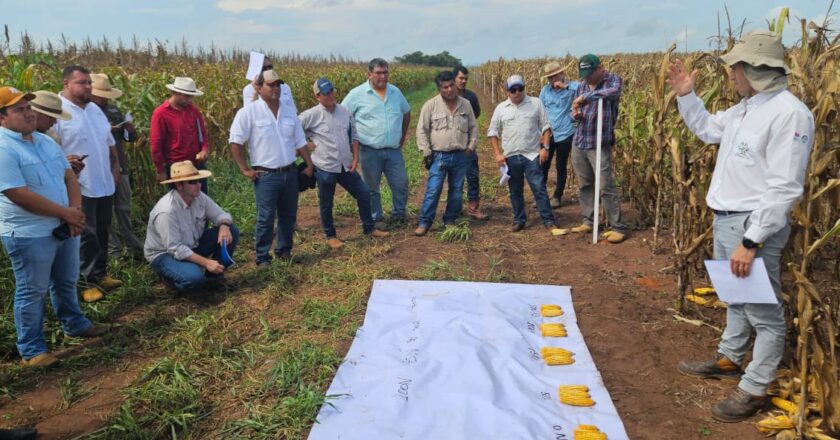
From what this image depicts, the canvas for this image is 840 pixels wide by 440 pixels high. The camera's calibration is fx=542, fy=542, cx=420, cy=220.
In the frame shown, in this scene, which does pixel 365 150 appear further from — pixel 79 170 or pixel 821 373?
pixel 821 373

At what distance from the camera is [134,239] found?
6.15 metres

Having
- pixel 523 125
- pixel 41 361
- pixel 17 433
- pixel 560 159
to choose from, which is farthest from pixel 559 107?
pixel 17 433

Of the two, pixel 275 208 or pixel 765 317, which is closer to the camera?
pixel 765 317

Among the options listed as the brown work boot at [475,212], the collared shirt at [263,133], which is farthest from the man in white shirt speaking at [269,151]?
the brown work boot at [475,212]

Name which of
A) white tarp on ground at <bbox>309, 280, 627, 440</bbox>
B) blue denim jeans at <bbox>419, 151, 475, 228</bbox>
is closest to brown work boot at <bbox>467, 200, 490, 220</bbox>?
blue denim jeans at <bbox>419, 151, 475, 228</bbox>

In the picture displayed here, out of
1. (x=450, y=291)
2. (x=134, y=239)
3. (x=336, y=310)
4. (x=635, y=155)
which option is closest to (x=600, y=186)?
(x=635, y=155)

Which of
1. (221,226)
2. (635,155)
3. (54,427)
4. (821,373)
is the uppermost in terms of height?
(635,155)

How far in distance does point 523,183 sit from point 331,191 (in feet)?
8.09

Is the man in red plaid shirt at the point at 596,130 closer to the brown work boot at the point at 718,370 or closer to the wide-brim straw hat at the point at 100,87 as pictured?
the brown work boot at the point at 718,370

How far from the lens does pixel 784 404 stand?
3.27 m

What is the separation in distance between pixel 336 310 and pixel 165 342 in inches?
54.9

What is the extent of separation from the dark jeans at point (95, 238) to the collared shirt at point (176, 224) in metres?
0.56

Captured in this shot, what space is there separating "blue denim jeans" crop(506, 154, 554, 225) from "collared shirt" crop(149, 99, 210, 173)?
12.5 ft

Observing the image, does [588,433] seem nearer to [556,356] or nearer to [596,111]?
[556,356]
